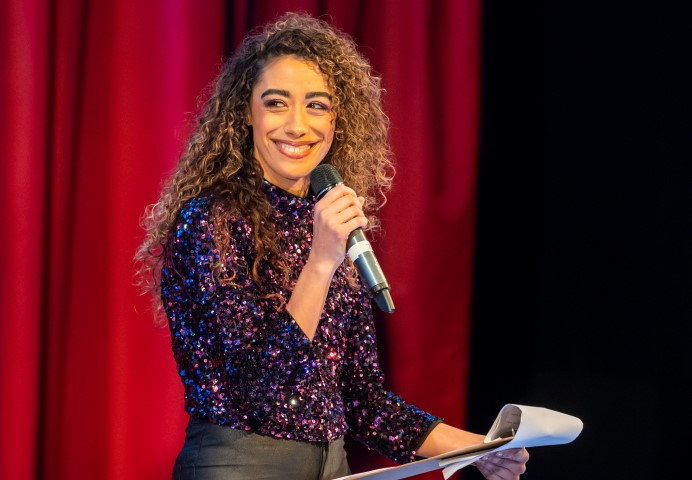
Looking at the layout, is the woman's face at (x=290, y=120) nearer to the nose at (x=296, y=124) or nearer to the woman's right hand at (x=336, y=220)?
the nose at (x=296, y=124)

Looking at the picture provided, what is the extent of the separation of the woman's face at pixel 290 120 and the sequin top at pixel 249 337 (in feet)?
0.16

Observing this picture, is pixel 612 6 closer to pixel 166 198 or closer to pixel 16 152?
pixel 166 198

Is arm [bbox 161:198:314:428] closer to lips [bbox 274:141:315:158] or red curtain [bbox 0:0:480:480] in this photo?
lips [bbox 274:141:315:158]

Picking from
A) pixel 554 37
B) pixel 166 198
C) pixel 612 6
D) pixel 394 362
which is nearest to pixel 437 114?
pixel 554 37

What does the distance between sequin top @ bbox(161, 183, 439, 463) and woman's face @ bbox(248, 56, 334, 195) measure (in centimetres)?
A: 5

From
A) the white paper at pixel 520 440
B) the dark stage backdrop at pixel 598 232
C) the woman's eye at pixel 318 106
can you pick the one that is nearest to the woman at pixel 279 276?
the woman's eye at pixel 318 106

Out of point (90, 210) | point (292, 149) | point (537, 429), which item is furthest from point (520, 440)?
point (90, 210)

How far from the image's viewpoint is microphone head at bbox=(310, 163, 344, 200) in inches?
53.7

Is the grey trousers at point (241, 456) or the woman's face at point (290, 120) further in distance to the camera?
the woman's face at point (290, 120)

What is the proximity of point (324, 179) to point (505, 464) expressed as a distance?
637 mm

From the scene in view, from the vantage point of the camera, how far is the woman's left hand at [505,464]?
5.08ft

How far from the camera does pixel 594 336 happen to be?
2.06 m

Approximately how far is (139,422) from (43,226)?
52 centimetres

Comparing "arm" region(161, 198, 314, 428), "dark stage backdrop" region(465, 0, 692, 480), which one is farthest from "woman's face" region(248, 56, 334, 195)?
"dark stage backdrop" region(465, 0, 692, 480)
